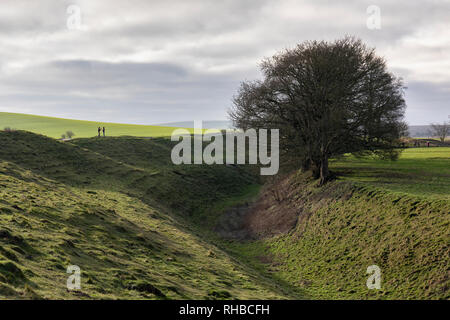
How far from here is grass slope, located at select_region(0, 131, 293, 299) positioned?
13.5m

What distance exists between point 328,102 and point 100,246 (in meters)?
29.5

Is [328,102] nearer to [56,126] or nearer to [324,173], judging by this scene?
[324,173]

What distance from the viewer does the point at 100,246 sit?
18906mm

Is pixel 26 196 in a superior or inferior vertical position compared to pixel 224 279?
superior

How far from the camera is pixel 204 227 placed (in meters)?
41.1

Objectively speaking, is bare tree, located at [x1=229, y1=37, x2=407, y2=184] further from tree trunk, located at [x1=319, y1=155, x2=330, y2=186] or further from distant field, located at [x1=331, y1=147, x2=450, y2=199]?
distant field, located at [x1=331, y1=147, x2=450, y2=199]

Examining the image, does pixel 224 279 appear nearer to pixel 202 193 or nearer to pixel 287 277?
pixel 287 277

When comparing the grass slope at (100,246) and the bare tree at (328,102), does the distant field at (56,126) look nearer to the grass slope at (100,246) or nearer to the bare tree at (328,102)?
the grass slope at (100,246)

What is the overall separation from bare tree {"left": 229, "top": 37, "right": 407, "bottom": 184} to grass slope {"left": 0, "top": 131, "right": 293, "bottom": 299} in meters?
16.1

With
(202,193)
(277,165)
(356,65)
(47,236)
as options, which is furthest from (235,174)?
(47,236)

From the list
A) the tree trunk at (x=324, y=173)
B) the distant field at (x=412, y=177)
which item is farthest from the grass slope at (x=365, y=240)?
the tree trunk at (x=324, y=173)

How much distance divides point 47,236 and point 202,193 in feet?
116

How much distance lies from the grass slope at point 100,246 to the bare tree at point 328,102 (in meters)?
16.1

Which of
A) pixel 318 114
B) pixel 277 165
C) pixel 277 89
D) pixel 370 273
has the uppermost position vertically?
pixel 277 89
